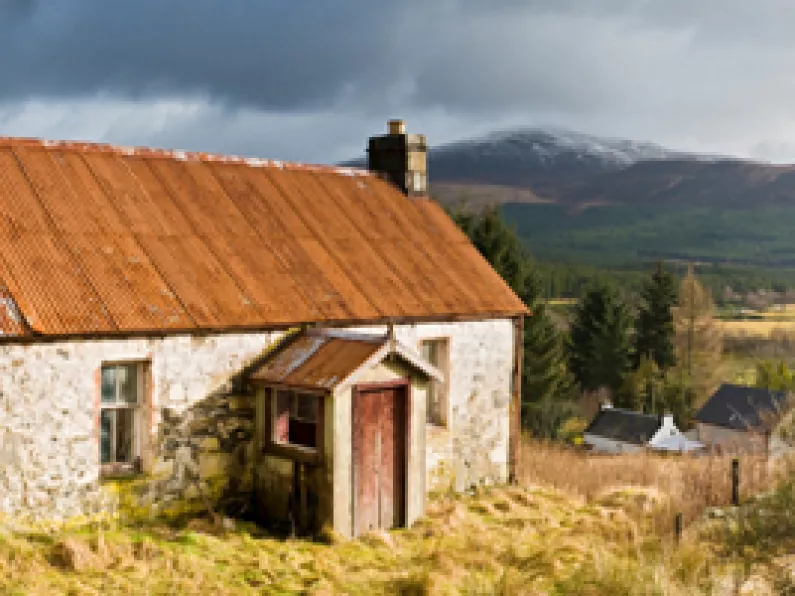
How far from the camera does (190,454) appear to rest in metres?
12.5

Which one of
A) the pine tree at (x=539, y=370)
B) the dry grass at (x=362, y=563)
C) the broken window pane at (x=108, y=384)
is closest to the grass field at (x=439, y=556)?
the dry grass at (x=362, y=563)

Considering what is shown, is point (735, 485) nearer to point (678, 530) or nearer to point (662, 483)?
point (662, 483)

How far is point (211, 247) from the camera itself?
13945 millimetres

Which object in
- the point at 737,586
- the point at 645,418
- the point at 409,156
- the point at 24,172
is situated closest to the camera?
the point at 737,586

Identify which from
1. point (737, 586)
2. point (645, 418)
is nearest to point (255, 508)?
point (737, 586)

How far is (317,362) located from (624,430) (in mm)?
48691

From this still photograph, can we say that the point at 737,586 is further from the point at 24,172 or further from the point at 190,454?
the point at 24,172

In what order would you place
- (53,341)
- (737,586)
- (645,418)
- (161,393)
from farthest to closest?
(645,418) < (161,393) < (53,341) < (737,586)

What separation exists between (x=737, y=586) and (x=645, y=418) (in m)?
51.1

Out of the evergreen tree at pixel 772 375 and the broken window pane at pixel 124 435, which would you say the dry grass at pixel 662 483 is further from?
the evergreen tree at pixel 772 375

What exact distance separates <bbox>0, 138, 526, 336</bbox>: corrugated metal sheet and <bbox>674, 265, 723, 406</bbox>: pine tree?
49.8 meters

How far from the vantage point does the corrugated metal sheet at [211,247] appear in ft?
39.1

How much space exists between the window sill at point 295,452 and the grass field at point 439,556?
3.53ft

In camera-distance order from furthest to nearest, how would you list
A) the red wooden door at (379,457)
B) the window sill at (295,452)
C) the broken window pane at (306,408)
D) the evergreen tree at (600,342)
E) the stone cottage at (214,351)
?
1. the evergreen tree at (600,342)
2. the broken window pane at (306,408)
3. the red wooden door at (379,457)
4. the window sill at (295,452)
5. the stone cottage at (214,351)
